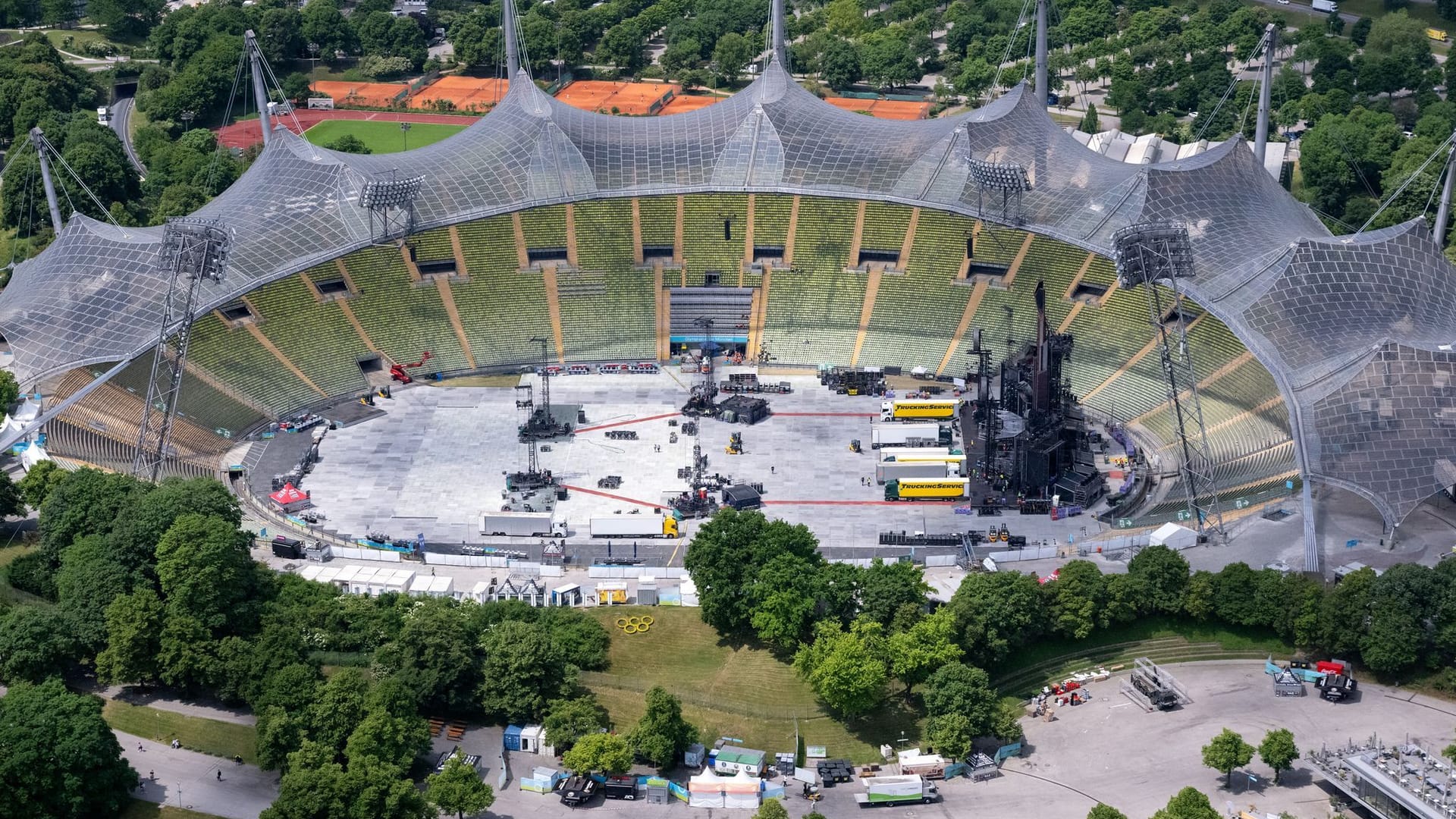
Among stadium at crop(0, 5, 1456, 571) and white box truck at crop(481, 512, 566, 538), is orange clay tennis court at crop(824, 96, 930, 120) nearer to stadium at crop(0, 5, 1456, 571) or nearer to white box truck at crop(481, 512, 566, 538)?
stadium at crop(0, 5, 1456, 571)

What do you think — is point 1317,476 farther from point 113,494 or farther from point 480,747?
point 113,494

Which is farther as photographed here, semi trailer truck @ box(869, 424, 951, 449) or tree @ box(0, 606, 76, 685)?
semi trailer truck @ box(869, 424, 951, 449)

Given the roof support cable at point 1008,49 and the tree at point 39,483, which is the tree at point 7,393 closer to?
the tree at point 39,483

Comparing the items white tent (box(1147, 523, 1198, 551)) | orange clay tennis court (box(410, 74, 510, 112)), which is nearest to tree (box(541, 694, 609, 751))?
white tent (box(1147, 523, 1198, 551))

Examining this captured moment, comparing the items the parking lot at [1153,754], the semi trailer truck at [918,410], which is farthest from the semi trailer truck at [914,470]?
the parking lot at [1153,754]

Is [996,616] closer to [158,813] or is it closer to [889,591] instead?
[889,591]

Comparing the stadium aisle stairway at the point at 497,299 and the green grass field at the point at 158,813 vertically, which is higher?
the stadium aisle stairway at the point at 497,299

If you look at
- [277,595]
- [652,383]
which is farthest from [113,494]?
[652,383]
